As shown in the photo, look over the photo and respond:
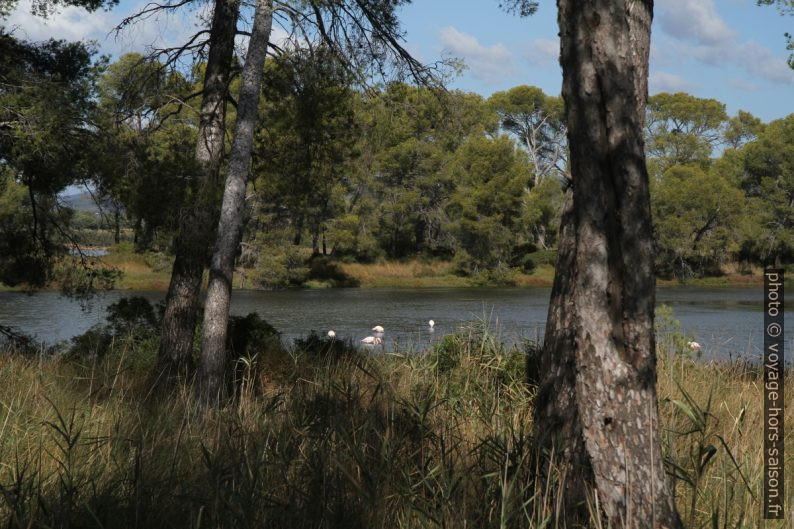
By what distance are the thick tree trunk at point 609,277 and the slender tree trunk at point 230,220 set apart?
170 inches

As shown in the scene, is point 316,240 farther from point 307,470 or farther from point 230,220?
point 307,470

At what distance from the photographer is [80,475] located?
3.31 m

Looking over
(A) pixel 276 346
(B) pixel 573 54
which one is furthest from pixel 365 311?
(B) pixel 573 54

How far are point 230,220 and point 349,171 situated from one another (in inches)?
158

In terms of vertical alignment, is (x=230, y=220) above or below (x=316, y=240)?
above

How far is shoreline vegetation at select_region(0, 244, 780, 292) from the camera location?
35344 millimetres

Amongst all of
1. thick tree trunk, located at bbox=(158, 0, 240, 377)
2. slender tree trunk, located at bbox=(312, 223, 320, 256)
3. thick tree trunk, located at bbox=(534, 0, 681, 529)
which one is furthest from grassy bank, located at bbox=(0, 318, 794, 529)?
slender tree trunk, located at bbox=(312, 223, 320, 256)

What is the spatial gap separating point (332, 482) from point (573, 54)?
2.21m

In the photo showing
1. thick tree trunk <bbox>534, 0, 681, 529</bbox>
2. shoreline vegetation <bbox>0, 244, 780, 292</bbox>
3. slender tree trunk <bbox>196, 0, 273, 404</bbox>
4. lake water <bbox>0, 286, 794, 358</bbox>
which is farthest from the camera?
shoreline vegetation <bbox>0, 244, 780, 292</bbox>

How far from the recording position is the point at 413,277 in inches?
1754

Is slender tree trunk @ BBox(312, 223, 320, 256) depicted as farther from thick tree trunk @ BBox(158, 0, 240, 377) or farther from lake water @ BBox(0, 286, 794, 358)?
thick tree trunk @ BBox(158, 0, 240, 377)

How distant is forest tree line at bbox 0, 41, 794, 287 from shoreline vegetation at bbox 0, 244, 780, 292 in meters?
0.72

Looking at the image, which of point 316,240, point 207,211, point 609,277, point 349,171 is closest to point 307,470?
point 609,277

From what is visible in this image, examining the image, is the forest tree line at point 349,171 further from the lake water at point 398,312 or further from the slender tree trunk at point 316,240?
the lake water at point 398,312
